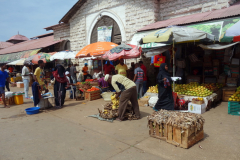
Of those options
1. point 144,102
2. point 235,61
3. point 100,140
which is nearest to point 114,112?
point 100,140

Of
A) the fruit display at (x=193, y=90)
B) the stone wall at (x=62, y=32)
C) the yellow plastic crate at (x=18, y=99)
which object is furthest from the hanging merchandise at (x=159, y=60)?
the stone wall at (x=62, y=32)

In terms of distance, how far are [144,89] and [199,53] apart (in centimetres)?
337

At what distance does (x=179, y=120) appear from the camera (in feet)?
12.3

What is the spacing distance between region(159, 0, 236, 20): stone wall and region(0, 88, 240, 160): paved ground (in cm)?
528

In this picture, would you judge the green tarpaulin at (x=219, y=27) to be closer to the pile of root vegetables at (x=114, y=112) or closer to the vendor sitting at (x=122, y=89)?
the vendor sitting at (x=122, y=89)

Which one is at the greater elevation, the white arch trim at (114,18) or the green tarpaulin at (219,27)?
the white arch trim at (114,18)

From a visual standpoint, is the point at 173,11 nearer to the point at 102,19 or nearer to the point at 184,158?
the point at 102,19

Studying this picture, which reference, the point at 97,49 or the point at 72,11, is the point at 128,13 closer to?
the point at 97,49

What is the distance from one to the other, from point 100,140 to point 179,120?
189cm

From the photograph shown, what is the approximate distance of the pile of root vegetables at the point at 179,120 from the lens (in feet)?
11.9

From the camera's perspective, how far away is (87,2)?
13.7 metres

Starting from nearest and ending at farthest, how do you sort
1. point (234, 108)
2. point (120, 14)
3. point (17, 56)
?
1. point (234, 108)
2. point (120, 14)
3. point (17, 56)

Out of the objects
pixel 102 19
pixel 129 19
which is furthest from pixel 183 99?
pixel 102 19

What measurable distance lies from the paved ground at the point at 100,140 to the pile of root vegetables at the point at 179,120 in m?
0.48
